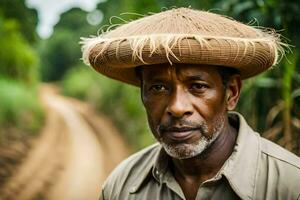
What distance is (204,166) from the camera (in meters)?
2.52

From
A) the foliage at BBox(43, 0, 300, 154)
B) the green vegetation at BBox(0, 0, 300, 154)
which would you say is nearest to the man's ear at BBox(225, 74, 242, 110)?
the green vegetation at BBox(0, 0, 300, 154)

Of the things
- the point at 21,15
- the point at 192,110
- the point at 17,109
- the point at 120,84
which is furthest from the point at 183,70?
the point at 21,15

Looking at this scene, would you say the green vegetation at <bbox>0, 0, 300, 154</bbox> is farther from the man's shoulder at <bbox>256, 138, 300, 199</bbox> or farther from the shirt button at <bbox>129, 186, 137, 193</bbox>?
the man's shoulder at <bbox>256, 138, 300, 199</bbox>

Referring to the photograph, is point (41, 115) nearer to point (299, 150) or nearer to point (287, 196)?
point (299, 150)

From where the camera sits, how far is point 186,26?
7.62ft

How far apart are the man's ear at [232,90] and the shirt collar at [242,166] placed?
89 mm

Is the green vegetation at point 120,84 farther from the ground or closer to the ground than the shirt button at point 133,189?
farther from the ground

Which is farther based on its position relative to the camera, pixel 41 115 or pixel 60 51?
pixel 60 51

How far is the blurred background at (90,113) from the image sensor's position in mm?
3795

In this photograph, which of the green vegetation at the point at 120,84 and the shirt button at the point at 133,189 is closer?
the shirt button at the point at 133,189

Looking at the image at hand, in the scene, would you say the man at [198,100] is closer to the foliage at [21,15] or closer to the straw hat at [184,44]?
the straw hat at [184,44]

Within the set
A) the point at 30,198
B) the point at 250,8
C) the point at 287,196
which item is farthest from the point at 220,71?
the point at 30,198

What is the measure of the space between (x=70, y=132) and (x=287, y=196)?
11700mm

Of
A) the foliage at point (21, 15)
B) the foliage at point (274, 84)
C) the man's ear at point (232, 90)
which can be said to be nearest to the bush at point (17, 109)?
the foliage at point (21, 15)
